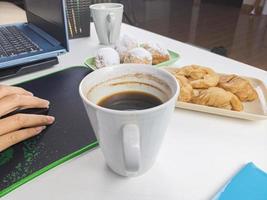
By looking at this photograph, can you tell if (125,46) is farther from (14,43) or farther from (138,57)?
(14,43)

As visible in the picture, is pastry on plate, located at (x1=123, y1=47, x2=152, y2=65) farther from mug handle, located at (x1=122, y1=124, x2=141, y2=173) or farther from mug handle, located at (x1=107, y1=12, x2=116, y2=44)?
mug handle, located at (x1=122, y1=124, x2=141, y2=173)

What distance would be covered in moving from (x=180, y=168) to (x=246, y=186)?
76 millimetres

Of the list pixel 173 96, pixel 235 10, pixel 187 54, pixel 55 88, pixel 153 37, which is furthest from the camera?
pixel 235 10

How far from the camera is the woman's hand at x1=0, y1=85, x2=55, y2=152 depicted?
324mm

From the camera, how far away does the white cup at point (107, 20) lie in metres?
0.61

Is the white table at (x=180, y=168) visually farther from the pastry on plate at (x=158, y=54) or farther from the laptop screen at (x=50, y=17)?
the laptop screen at (x=50, y=17)

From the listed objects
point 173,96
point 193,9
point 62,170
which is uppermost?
point 173,96

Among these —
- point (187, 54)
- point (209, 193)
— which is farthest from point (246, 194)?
point (187, 54)

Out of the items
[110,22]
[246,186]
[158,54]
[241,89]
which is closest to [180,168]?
[246,186]

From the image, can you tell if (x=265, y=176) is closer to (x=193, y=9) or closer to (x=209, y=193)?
(x=209, y=193)

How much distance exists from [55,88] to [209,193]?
1.07ft

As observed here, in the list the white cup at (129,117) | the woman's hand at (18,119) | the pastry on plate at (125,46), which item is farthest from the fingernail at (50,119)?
the pastry on plate at (125,46)

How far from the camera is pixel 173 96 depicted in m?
0.26

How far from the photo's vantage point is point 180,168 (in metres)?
0.31
